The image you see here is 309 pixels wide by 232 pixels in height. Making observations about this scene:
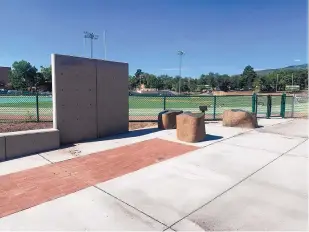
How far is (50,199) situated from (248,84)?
118088 millimetres

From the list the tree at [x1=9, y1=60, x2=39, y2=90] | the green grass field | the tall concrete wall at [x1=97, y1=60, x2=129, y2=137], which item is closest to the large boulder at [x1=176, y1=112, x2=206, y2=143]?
the tall concrete wall at [x1=97, y1=60, x2=129, y2=137]

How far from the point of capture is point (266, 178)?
434 centimetres

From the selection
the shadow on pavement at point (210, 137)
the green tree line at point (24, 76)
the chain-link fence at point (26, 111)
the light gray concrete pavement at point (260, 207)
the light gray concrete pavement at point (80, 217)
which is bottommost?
the light gray concrete pavement at point (80, 217)

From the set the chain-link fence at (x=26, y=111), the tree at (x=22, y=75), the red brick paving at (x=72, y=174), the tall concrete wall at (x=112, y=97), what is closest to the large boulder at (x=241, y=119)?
the red brick paving at (x=72, y=174)

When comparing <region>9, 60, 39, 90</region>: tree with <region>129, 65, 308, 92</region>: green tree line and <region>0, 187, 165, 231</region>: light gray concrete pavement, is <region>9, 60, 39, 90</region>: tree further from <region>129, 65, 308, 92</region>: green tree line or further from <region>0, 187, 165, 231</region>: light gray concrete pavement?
<region>0, 187, 165, 231</region>: light gray concrete pavement

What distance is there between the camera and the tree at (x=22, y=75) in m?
84.6

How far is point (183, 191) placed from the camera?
384 centimetres

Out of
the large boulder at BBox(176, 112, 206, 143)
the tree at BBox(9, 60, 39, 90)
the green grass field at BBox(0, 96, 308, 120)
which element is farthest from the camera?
the tree at BBox(9, 60, 39, 90)

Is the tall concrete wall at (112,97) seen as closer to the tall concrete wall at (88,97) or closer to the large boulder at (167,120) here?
the tall concrete wall at (88,97)

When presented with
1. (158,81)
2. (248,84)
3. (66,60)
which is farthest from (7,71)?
(66,60)

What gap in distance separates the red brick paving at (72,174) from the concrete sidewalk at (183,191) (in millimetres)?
48

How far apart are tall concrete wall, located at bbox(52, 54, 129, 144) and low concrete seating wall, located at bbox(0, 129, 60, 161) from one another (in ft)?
1.30

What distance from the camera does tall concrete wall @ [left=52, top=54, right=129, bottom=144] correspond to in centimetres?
678

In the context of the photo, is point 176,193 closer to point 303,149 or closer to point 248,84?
point 303,149
